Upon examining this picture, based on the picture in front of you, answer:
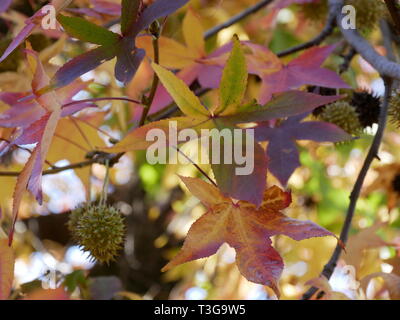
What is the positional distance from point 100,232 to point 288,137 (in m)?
0.38

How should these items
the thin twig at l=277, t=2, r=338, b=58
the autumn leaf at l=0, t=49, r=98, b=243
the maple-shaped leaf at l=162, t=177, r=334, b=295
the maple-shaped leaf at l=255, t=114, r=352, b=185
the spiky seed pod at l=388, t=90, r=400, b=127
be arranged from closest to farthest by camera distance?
the autumn leaf at l=0, t=49, r=98, b=243 < the maple-shaped leaf at l=162, t=177, r=334, b=295 < the maple-shaped leaf at l=255, t=114, r=352, b=185 < the spiky seed pod at l=388, t=90, r=400, b=127 < the thin twig at l=277, t=2, r=338, b=58

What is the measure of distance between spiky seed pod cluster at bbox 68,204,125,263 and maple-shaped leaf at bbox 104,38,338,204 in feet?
0.87

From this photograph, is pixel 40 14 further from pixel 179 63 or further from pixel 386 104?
pixel 386 104

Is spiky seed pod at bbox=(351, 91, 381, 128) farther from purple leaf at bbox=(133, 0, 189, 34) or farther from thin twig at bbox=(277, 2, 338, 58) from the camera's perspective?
purple leaf at bbox=(133, 0, 189, 34)

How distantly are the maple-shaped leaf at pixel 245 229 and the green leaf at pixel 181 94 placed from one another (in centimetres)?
12

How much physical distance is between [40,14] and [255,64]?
470 millimetres

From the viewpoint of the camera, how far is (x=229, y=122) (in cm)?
89

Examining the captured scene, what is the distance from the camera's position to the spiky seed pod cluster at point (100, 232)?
109 centimetres

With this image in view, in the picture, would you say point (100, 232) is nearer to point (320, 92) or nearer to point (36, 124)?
point (36, 124)

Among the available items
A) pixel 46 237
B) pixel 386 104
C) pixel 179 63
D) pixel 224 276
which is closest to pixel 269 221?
pixel 386 104

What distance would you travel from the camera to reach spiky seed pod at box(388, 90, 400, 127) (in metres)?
1.17

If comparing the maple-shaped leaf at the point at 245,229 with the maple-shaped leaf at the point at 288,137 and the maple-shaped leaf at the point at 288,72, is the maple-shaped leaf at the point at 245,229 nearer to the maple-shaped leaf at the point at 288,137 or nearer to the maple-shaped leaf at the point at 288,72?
the maple-shaped leaf at the point at 288,137

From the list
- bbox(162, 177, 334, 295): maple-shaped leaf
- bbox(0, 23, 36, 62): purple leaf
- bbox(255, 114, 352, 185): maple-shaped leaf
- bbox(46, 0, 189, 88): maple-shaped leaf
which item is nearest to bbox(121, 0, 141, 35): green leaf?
bbox(46, 0, 189, 88): maple-shaped leaf

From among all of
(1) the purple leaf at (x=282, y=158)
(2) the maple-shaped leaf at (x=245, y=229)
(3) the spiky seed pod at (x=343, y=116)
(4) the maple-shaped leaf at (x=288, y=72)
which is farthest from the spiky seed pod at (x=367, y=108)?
(2) the maple-shaped leaf at (x=245, y=229)
